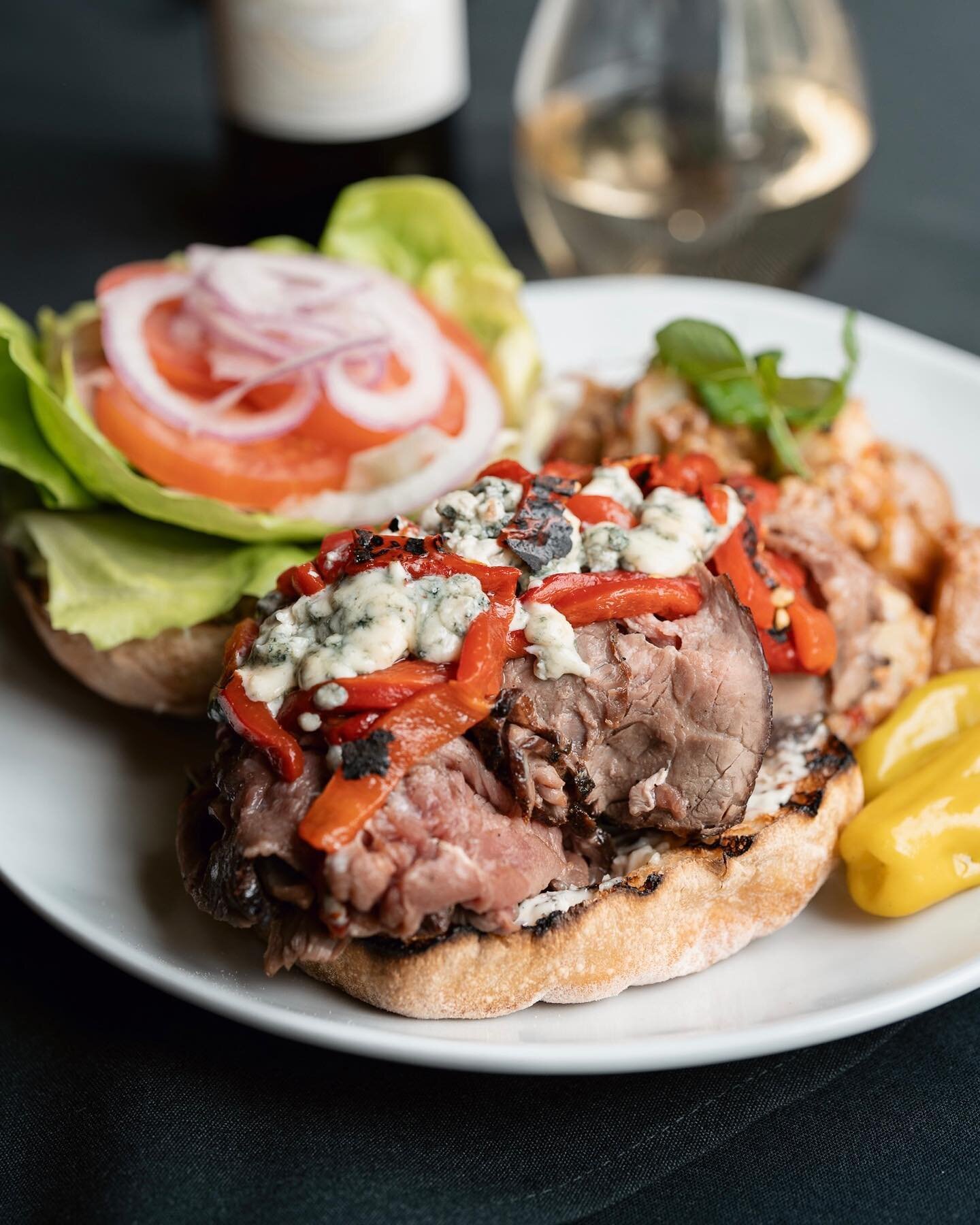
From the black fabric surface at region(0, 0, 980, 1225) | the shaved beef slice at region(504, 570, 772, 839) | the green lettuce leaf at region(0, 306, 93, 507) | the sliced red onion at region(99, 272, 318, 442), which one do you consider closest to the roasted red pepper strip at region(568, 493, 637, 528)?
the shaved beef slice at region(504, 570, 772, 839)

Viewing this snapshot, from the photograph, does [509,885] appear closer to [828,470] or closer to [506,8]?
[828,470]

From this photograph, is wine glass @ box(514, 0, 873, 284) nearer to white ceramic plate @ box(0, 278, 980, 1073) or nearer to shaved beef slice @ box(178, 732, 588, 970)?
white ceramic plate @ box(0, 278, 980, 1073)

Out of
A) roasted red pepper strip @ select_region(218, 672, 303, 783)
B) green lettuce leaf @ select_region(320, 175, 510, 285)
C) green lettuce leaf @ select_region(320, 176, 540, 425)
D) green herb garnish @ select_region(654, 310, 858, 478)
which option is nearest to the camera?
roasted red pepper strip @ select_region(218, 672, 303, 783)

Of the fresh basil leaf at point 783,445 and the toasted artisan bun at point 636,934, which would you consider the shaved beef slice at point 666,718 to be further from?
the fresh basil leaf at point 783,445

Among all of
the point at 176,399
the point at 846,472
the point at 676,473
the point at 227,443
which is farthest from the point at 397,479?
the point at 846,472

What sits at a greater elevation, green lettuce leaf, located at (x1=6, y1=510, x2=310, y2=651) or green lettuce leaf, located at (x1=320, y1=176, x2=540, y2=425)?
green lettuce leaf, located at (x1=320, y1=176, x2=540, y2=425)

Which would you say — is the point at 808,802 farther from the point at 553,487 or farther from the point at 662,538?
the point at 553,487
